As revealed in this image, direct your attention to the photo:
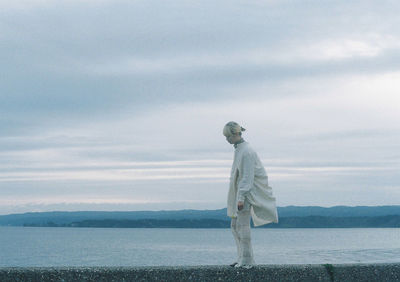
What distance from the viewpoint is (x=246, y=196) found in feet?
23.2

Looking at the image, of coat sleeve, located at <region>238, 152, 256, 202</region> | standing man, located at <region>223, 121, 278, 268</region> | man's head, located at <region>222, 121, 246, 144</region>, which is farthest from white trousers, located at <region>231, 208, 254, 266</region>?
man's head, located at <region>222, 121, 246, 144</region>

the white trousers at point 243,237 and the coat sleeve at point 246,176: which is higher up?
the coat sleeve at point 246,176

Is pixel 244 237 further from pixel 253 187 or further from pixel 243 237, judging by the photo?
pixel 253 187

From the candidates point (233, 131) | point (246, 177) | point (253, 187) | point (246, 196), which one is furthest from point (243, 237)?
point (233, 131)

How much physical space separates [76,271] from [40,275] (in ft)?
1.30

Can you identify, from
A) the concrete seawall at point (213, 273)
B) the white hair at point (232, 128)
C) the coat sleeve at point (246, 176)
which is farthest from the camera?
the white hair at point (232, 128)

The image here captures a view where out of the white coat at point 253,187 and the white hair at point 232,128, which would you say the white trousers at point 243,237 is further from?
the white hair at point 232,128

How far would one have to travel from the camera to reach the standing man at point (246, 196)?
7.03 metres

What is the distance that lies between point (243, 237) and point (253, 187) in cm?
63

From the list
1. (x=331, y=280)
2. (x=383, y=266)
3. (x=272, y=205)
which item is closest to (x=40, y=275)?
(x=272, y=205)

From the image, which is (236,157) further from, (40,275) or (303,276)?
(40,275)

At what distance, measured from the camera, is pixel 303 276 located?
7.01m

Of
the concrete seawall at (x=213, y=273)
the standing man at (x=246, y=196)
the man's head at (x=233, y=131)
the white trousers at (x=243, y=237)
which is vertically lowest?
the concrete seawall at (x=213, y=273)

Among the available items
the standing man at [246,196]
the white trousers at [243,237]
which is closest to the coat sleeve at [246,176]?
the standing man at [246,196]
